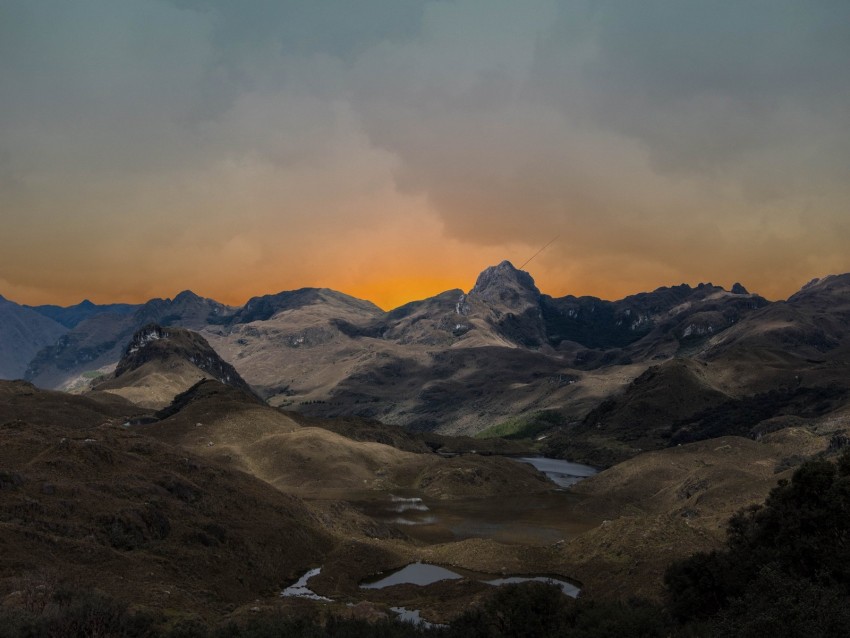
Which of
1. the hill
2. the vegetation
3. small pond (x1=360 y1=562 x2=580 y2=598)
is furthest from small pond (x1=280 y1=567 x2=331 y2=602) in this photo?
the vegetation

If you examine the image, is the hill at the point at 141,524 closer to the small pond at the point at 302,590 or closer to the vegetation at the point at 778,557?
the small pond at the point at 302,590

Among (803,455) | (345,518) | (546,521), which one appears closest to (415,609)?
(345,518)

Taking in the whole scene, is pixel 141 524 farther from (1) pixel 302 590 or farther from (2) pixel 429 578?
(2) pixel 429 578

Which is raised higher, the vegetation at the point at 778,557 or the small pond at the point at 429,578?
the vegetation at the point at 778,557

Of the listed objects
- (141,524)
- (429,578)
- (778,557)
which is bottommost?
(429,578)

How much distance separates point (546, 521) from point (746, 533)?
10098cm

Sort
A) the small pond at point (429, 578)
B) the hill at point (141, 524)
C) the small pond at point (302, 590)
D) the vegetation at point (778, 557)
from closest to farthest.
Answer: the vegetation at point (778, 557) → the hill at point (141, 524) → the small pond at point (302, 590) → the small pond at point (429, 578)

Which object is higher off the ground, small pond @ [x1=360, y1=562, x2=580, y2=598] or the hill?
the hill

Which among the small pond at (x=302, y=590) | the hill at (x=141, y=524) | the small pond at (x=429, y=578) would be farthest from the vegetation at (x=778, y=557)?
the hill at (x=141, y=524)

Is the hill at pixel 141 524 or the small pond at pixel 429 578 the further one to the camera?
the small pond at pixel 429 578

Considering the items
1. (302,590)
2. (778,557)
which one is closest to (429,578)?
(302,590)

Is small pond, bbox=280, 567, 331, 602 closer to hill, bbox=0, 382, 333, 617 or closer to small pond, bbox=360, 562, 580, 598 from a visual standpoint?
hill, bbox=0, 382, 333, 617

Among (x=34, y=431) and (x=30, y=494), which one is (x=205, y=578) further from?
(x=34, y=431)

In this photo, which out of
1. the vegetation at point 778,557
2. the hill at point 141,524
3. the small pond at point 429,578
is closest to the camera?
the vegetation at point 778,557
